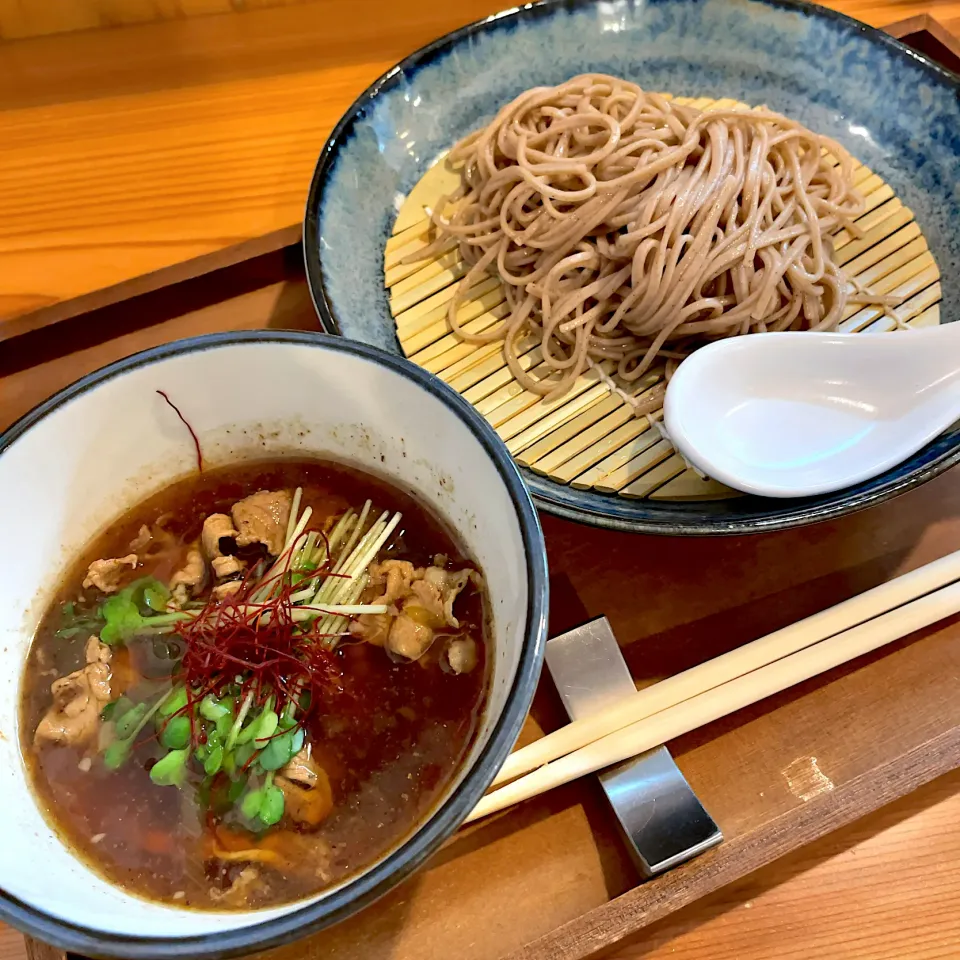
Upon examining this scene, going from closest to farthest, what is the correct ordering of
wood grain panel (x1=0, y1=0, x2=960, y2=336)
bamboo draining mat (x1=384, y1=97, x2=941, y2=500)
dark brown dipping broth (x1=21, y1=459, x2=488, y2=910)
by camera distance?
dark brown dipping broth (x1=21, y1=459, x2=488, y2=910) → bamboo draining mat (x1=384, y1=97, x2=941, y2=500) → wood grain panel (x1=0, y1=0, x2=960, y2=336)

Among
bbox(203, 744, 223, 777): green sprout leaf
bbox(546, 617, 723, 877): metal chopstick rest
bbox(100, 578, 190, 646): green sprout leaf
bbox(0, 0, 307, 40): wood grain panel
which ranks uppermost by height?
bbox(0, 0, 307, 40): wood grain panel

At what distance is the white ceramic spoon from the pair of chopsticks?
0.59 feet

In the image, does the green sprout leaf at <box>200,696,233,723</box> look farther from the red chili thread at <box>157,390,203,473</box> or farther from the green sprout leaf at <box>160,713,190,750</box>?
the red chili thread at <box>157,390,203,473</box>

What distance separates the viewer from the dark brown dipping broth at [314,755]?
765 millimetres

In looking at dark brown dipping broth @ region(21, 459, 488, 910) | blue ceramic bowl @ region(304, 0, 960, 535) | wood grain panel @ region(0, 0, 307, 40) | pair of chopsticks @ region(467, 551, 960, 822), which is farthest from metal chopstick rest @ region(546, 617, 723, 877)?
wood grain panel @ region(0, 0, 307, 40)

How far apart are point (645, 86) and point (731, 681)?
125 centimetres

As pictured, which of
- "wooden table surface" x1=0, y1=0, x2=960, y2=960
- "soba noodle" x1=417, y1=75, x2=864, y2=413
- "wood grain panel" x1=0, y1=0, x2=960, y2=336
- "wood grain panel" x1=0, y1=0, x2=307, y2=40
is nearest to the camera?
"wooden table surface" x1=0, y1=0, x2=960, y2=960

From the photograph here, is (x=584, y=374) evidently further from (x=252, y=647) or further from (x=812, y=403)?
(x=252, y=647)

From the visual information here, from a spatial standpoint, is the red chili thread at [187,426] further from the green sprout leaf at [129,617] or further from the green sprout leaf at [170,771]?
the green sprout leaf at [170,771]

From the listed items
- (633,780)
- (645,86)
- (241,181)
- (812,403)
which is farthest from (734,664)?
(241,181)

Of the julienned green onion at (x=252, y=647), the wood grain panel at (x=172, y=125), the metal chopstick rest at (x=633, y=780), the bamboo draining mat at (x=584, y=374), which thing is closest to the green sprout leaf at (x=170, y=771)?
the julienned green onion at (x=252, y=647)

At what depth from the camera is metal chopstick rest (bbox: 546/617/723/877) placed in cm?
88

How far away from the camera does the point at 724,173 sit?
4.31 feet

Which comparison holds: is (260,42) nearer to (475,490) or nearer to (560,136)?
(560,136)
